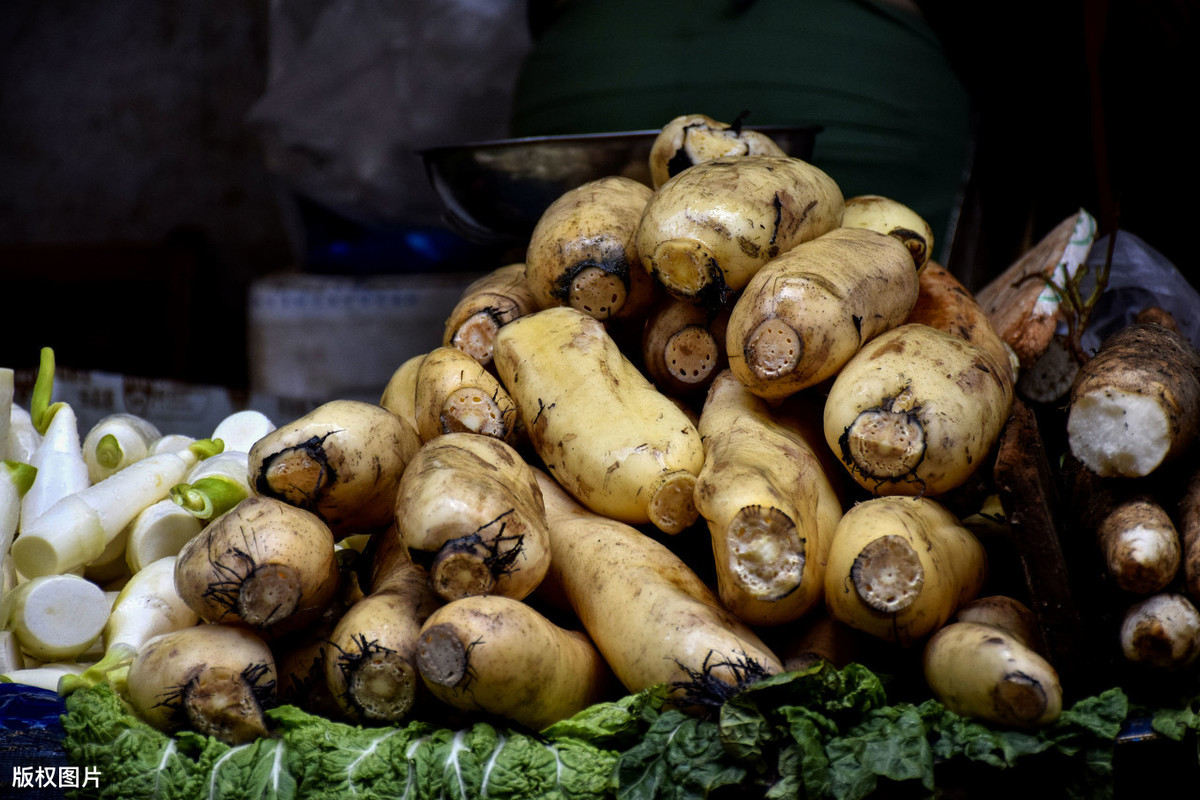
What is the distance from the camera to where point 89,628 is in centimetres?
135

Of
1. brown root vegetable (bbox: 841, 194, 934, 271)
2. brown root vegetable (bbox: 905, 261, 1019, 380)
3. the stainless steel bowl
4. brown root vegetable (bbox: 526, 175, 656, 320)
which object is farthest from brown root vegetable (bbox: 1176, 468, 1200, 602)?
the stainless steel bowl

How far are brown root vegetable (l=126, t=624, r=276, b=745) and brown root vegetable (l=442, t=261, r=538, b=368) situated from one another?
552 millimetres

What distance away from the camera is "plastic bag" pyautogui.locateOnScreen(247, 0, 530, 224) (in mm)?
3186

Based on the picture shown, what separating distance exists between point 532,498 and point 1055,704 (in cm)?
63

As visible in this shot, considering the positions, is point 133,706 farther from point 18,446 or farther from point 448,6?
point 448,6

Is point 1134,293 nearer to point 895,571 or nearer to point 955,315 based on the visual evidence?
point 955,315

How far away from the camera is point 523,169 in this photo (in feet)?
6.01

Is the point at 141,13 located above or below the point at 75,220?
above

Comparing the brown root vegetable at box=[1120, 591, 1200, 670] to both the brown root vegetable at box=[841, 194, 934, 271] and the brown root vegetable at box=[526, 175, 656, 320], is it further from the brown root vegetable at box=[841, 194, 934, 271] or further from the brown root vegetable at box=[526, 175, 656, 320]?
the brown root vegetable at box=[526, 175, 656, 320]

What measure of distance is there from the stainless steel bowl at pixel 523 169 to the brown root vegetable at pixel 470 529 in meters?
0.81

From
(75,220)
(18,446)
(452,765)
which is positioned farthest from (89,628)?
(75,220)

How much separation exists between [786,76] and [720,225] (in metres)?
1.13

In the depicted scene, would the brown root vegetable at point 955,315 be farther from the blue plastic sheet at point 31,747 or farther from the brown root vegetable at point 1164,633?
the blue plastic sheet at point 31,747

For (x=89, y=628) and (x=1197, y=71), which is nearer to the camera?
(x=89, y=628)
